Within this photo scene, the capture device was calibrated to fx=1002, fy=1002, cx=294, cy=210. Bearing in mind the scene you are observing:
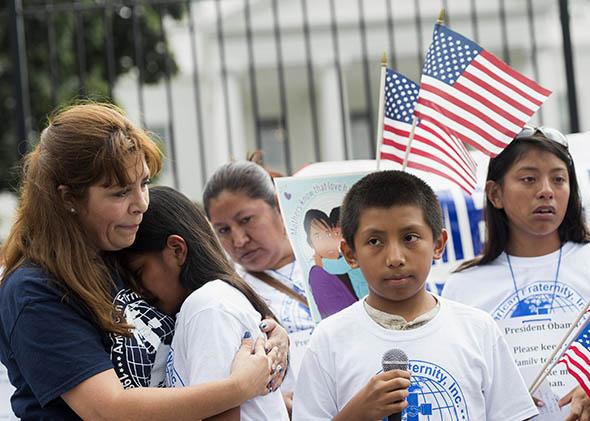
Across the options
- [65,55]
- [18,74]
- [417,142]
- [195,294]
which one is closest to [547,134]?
[417,142]

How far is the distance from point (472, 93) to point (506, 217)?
19.0 inches

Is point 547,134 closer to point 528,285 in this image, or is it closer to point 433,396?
point 528,285

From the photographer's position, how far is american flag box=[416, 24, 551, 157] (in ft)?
12.2

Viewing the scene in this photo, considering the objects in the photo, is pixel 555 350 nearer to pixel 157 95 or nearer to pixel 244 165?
pixel 244 165

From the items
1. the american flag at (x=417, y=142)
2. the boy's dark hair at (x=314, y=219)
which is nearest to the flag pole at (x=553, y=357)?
the american flag at (x=417, y=142)

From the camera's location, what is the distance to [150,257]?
3037 millimetres

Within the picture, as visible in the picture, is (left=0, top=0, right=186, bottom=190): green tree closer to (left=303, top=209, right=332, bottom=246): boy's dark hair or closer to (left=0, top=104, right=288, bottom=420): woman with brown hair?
(left=303, top=209, right=332, bottom=246): boy's dark hair

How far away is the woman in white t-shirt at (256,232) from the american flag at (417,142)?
53 cm

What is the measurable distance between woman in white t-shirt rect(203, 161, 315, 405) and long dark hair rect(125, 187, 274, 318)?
34.2 inches

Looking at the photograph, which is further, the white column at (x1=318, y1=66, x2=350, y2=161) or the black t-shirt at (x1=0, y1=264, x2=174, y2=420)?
the white column at (x1=318, y1=66, x2=350, y2=161)

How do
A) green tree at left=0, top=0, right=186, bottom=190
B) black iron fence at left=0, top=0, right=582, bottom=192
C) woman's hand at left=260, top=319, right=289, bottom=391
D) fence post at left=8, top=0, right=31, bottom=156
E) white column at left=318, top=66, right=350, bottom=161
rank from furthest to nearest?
white column at left=318, top=66, right=350, bottom=161 < black iron fence at left=0, top=0, right=582, bottom=192 < green tree at left=0, top=0, right=186, bottom=190 < fence post at left=8, top=0, right=31, bottom=156 < woman's hand at left=260, top=319, right=289, bottom=391

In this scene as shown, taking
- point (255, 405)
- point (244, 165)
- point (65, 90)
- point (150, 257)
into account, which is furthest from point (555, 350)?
point (65, 90)

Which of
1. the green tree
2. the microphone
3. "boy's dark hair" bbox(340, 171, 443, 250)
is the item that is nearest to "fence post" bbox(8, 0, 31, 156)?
"boy's dark hair" bbox(340, 171, 443, 250)

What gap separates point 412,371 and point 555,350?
61 centimetres
